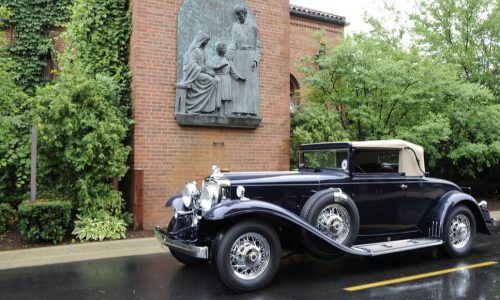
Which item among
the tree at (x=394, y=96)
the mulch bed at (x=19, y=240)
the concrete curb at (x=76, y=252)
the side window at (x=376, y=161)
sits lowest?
the concrete curb at (x=76, y=252)

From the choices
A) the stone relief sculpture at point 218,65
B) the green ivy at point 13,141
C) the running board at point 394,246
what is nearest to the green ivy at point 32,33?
the green ivy at point 13,141

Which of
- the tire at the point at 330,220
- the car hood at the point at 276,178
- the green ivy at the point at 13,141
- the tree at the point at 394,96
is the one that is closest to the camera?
the tire at the point at 330,220

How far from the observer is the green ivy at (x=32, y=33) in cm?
1321

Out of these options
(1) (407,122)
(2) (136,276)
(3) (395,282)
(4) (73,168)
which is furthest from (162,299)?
(1) (407,122)

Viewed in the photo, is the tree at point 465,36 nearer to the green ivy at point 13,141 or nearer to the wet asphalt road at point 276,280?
the wet asphalt road at point 276,280

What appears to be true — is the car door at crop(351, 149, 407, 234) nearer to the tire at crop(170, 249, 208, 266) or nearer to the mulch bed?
the tire at crop(170, 249, 208, 266)

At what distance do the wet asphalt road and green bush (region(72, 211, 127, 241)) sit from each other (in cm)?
138

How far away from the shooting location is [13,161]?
8992 mm

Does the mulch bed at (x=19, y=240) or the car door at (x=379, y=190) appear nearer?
the car door at (x=379, y=190)

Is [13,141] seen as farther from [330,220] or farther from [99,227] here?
[330,220]

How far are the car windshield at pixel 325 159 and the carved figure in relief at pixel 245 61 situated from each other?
336 centimetres

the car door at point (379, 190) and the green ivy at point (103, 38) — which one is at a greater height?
the green ivy at point (103, 38)

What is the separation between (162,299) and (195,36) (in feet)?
21.2

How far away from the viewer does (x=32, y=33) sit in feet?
43.8
